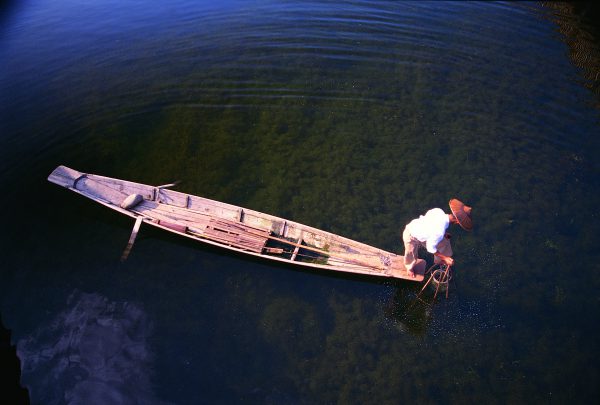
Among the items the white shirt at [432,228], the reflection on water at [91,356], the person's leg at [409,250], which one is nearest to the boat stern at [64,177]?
the reflection on water at [91,356]

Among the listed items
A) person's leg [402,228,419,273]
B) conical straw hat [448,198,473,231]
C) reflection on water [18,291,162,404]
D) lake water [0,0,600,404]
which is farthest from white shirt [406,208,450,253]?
reflection on water [18,291,162,404]

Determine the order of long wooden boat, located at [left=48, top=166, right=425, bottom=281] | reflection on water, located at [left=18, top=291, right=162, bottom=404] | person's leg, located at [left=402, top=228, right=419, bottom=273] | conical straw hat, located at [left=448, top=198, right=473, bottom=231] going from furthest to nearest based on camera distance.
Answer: long wooden boat, located at [left=48, top=166, right=425, bottom=281] < person's leg, located at [left=402, top=228, right=419, bottom=273] < reflection on water, located at [left=18, top=291, right=162, bottom=404] < conical straw hat, located at [left=448, top=198, right=473, bottom=231]

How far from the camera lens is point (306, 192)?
30.6 ft

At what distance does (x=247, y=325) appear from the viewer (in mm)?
7215

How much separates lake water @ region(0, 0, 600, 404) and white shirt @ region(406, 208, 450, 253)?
5.68 feet

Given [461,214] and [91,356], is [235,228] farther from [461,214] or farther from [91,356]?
[461,214]

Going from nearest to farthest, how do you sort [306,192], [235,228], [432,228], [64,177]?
[432,228], [235,228], [64,177], [306,192]

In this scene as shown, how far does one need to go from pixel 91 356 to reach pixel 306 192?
5664mm

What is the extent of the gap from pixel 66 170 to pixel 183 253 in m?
3.77

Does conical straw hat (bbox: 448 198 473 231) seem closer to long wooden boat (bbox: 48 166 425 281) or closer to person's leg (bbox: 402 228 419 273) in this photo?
person's leg (bbox: 402 228 419 273)

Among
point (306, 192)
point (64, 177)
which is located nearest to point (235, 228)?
point (306, 192)

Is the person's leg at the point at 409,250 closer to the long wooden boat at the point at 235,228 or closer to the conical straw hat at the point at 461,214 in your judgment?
the long wooden boat at the point at 235,228

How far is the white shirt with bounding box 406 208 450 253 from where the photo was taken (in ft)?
19.8

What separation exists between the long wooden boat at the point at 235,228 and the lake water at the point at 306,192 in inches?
19.5
